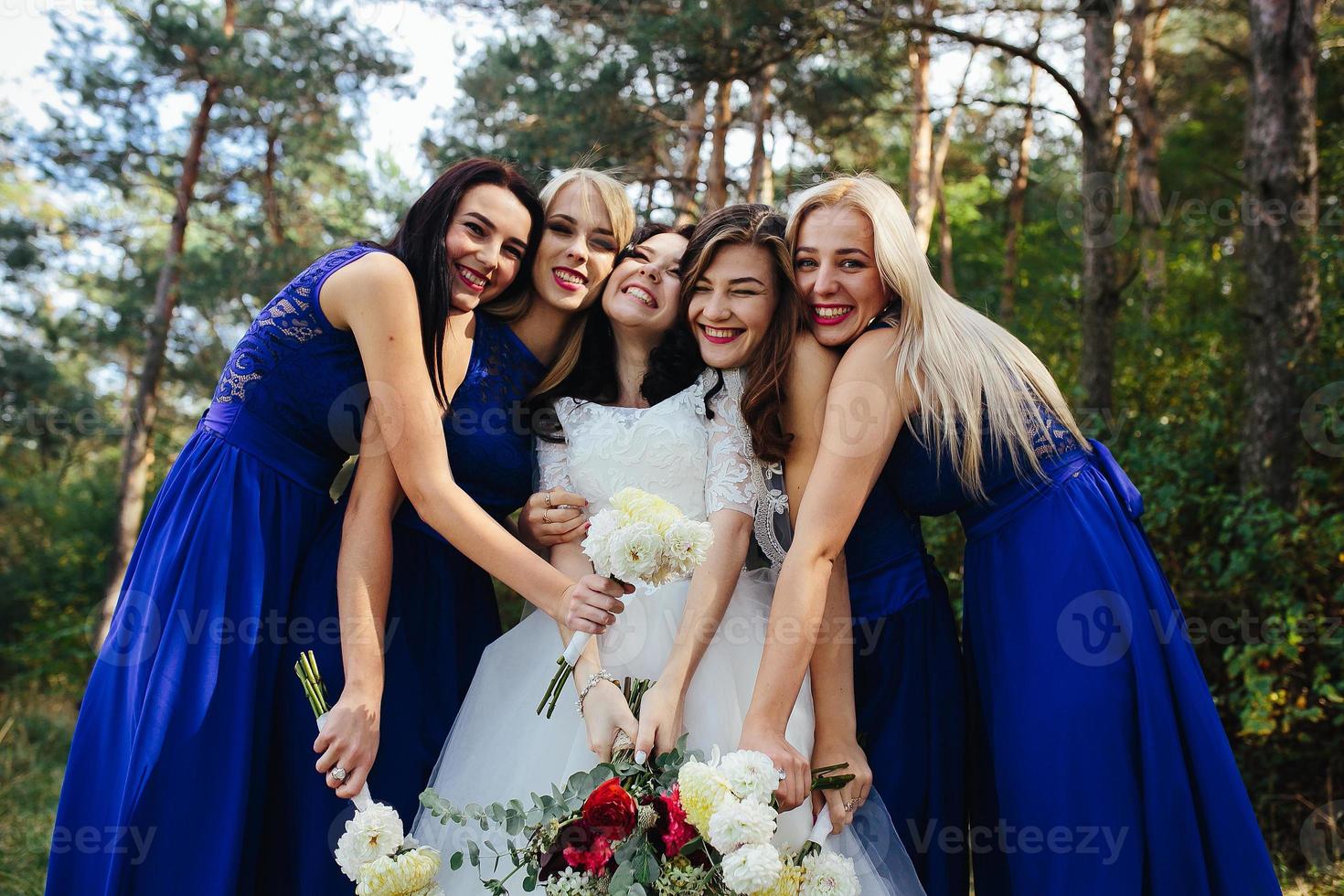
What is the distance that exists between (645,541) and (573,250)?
4.33 ft

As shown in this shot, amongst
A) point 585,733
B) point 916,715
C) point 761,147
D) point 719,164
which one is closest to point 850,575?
point 916,715

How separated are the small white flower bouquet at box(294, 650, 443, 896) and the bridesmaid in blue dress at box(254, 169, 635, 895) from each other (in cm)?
31

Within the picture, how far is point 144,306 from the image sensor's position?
15.0 metres

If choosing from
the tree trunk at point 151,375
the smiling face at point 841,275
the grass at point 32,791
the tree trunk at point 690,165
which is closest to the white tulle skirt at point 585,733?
the smiling face at point 841,275

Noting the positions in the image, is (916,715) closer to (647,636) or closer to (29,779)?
(647,636)

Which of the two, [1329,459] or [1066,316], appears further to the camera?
[1066,316]

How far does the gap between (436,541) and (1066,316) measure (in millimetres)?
6700

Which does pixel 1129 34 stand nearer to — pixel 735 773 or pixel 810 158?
pixel 810 158

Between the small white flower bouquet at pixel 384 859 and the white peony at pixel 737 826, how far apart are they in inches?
28.5

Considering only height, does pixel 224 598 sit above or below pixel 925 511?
below

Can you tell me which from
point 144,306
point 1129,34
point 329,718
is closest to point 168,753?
point 329,718

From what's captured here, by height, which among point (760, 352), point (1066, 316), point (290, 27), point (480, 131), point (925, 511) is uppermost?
point (290, 27)

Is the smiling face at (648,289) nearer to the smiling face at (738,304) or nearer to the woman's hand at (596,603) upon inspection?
the smiling face at (738,304)

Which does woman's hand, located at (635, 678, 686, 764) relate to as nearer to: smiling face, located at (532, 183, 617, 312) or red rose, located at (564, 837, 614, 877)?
red rose, located at (564, 837, 614, 877)
